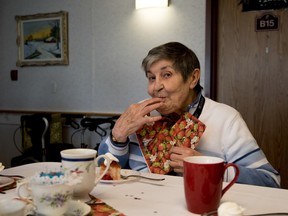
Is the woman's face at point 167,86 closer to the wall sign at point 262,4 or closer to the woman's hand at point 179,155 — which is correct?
the woman's hand at point 179,155

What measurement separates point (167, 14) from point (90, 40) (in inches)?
31.5

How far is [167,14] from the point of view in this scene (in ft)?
9.92

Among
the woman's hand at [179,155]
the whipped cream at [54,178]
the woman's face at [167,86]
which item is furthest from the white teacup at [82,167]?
the woman's face at [167,86]

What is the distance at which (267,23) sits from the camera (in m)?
2.77

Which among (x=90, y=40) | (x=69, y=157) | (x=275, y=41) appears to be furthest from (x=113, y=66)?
(x=69, y=157)

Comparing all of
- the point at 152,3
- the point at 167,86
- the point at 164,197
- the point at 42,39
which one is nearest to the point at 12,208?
the point at 164,197

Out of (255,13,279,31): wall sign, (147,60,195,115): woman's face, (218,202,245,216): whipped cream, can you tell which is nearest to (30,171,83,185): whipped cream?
(218,202,245,216): whipped cream

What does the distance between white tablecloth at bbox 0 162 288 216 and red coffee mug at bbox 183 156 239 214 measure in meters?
0.04

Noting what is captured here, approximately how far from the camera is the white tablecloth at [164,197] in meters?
0.90

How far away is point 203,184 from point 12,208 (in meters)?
0.42

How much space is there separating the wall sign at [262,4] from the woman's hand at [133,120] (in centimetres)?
175

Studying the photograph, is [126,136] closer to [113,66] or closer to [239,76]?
[239,76]

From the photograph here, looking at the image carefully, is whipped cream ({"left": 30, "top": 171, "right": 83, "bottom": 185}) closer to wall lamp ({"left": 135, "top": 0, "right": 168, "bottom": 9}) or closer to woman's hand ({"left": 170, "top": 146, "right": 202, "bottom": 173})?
woman's hand ({"left": 170, "top": 146, "right": 202, "bottom": 173})

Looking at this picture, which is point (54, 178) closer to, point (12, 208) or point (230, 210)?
point (12, 208)
